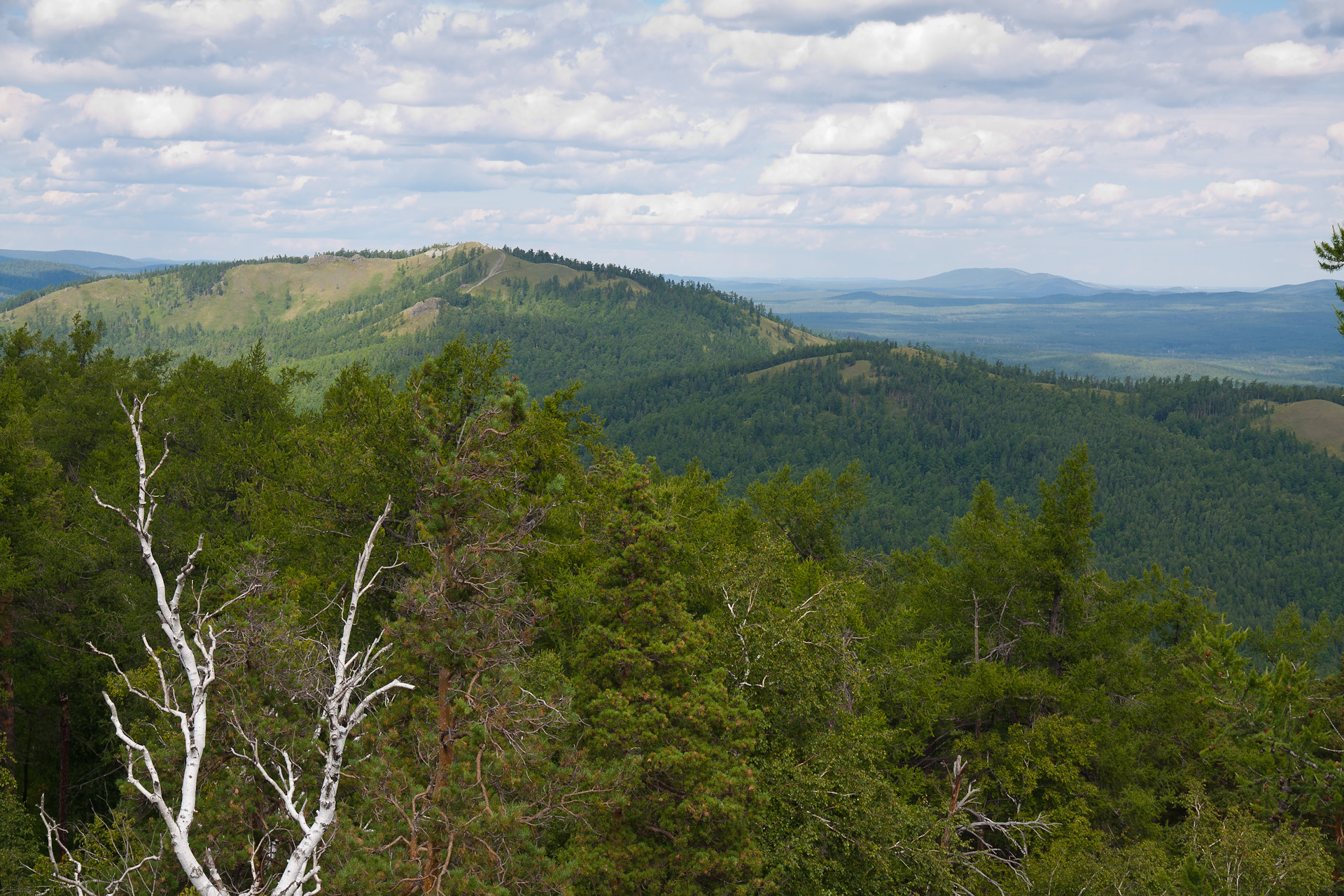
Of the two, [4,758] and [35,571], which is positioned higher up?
[35,571]

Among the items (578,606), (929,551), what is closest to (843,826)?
(578,606)

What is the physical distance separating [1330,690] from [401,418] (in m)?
37.7

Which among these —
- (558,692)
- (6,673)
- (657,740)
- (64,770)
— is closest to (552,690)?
(558,692)

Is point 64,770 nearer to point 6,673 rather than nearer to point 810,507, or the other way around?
point 6,673

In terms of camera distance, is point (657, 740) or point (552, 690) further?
point (657, 740)

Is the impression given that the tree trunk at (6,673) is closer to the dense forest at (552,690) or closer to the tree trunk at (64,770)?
the dense forest at (552,690)

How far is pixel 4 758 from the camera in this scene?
23016 millimetres

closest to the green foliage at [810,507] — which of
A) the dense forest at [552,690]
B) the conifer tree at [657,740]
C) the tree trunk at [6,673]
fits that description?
the dense forest at [552,690]

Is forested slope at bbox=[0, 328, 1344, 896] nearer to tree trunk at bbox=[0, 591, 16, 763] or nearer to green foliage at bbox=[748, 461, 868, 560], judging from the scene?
tree trunk at bbox=[0, 591, 16, 763]

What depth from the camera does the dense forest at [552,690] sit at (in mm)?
13320

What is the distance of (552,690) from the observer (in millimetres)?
16500

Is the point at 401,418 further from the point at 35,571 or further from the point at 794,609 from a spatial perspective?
the point at 35,571

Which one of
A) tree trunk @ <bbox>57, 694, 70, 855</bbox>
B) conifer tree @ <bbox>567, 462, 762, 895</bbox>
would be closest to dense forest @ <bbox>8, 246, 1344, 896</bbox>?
conifer tree @ <bbox>567, 462, 762, 895</bbox>

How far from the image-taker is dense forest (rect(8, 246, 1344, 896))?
1332cm
